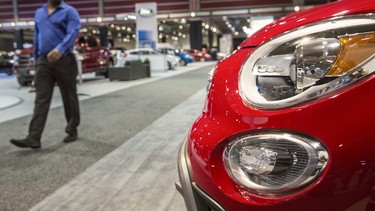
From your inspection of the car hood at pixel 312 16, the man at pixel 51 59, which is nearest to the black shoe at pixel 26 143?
the man at pixel 51 59

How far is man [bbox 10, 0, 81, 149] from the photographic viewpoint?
4.03 metres

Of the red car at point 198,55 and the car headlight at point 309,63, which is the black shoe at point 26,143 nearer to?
the car headlight at point 309,63

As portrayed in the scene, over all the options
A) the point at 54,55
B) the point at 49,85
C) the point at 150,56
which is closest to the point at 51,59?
the point at 54,55

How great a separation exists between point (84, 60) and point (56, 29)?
967cm

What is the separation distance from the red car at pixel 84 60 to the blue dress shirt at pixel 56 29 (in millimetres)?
7355

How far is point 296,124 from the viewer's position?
1.12m

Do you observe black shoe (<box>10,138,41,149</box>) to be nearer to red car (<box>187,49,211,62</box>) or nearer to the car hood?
the car hood

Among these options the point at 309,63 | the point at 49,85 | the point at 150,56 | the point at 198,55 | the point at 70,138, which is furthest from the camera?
the point at 198,55

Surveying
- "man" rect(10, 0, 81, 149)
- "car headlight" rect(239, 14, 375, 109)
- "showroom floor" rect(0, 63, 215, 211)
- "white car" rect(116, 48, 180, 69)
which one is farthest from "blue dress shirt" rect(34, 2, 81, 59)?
"white car" rect(116, 48, 180, 69)

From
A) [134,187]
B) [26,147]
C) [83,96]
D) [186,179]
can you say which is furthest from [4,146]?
[83,96]

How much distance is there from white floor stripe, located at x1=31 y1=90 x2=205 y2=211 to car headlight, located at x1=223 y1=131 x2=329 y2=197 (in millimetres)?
1447

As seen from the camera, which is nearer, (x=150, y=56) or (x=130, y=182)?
(x=130, y=182)

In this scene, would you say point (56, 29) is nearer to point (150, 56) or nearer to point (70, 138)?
point (70, 138)

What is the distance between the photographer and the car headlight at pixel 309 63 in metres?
1.12
